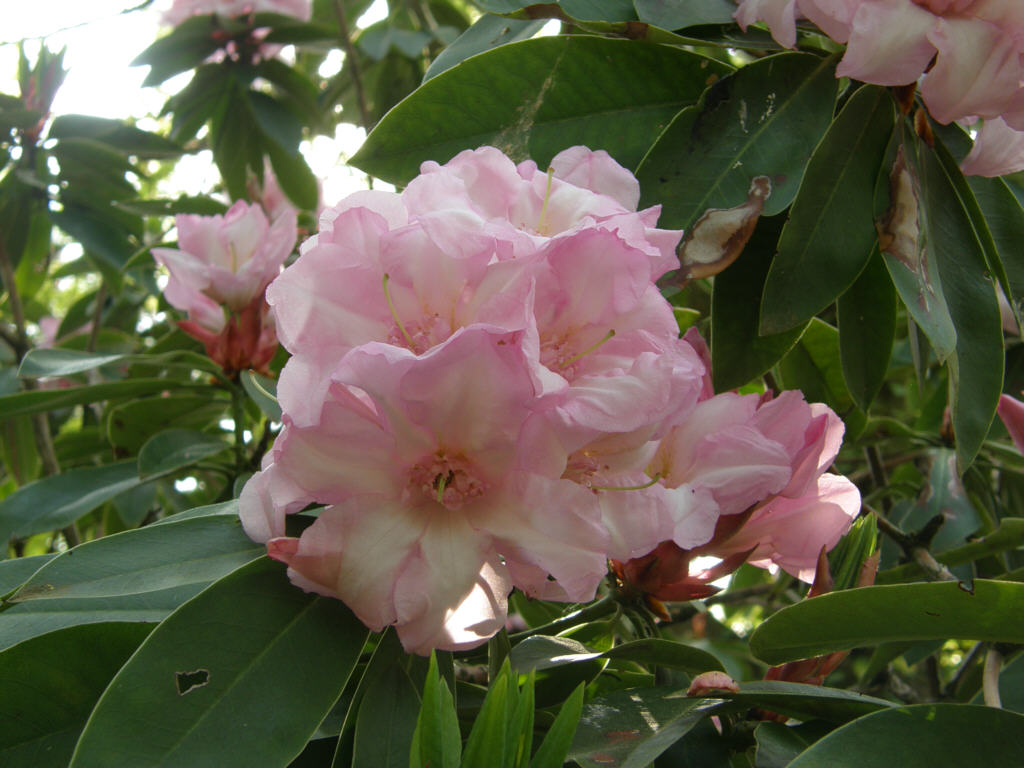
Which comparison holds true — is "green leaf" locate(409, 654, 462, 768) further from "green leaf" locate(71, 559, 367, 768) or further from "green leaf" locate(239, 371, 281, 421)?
"green leaf" locate(239, 371, 281, 421)

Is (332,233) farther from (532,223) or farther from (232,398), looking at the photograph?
(232,398)

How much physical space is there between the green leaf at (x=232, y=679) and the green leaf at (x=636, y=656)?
157mm

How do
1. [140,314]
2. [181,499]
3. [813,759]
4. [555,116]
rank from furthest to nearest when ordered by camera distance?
1. [140,314]
2. [181,499]
3. [555,116]
4. [813,759]

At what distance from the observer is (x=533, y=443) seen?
0.67m

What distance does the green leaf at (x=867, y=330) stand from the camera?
101cm

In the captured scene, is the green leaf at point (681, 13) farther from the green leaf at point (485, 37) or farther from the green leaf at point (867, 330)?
the green leaf at point (867, 330)

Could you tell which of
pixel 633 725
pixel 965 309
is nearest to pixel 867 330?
pixel 965 309

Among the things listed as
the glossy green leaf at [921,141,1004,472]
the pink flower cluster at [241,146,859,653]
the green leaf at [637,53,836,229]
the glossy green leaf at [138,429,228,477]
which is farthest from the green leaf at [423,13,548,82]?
the glossy green leaf at [138,429,228,477]

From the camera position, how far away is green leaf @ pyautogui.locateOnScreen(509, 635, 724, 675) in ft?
2.58

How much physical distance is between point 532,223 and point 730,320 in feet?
0.81

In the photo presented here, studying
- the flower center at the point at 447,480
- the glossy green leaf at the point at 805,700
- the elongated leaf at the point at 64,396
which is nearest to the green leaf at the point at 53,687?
the flower center at the point at 447,480

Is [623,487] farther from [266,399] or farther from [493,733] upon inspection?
[266,399]

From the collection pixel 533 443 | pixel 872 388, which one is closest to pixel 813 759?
pixel 533 443

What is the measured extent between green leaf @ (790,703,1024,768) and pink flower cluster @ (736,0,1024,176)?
1.64 feet
